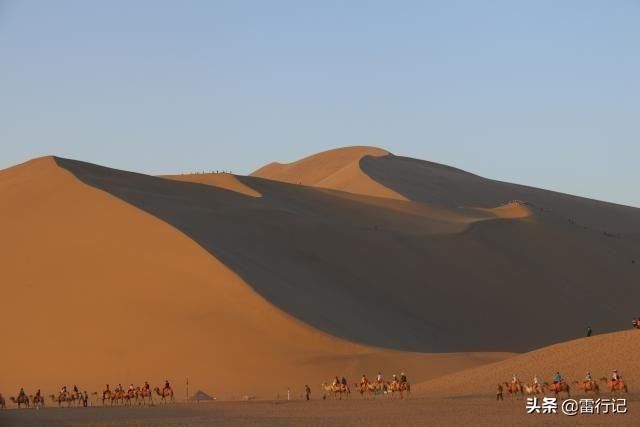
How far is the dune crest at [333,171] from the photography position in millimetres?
88750

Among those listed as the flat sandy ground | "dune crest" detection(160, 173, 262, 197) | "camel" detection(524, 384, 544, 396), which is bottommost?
the flat sandy ground

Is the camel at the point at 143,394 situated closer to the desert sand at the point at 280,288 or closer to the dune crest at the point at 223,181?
the desert sand at the point at 280,288

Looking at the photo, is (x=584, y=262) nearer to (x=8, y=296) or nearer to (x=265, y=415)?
(x=8, y=296)

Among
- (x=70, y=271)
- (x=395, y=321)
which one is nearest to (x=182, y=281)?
(x=70, y=271)

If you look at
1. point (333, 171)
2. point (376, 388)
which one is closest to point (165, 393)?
A: point (376, 388)

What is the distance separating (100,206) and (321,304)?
1162 cm

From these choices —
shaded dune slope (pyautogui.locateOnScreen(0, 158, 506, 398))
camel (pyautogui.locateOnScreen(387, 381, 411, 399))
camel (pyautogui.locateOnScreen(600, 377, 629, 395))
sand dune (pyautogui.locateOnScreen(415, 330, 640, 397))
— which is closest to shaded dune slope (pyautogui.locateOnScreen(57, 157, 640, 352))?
shaded dune slope (pyautogui.locateOnScreen(0, 158, 506, 398))

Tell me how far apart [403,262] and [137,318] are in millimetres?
15359

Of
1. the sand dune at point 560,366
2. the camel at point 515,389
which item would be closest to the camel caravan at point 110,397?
the sand dune at point 560,366

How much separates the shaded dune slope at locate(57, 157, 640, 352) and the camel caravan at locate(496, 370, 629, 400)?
11.9m

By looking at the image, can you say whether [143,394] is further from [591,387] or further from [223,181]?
[223,181]

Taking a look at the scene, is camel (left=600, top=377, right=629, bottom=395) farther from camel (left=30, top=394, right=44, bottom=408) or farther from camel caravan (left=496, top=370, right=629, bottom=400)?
camel (left=30, top=394, right=44, bottom=408)

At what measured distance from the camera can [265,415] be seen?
33.0 m

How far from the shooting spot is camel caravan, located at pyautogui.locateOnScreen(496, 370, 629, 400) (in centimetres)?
3481
